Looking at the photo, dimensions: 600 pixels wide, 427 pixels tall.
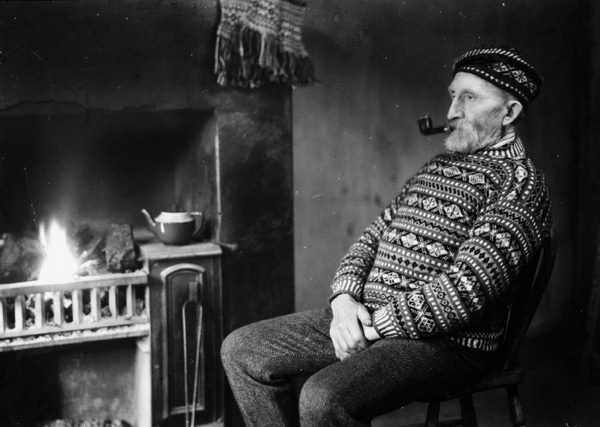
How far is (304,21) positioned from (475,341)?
1483 mm

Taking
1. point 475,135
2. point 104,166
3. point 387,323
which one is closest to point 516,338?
point 387,323

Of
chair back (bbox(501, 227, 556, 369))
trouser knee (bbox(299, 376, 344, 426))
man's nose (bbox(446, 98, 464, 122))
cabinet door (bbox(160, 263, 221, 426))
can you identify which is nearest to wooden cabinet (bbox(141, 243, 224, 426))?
cabinet door (bbox(160, 263, 221, 426))

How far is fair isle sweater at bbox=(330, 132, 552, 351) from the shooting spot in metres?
1.74

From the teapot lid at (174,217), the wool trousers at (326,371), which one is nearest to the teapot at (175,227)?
the teapot lid at (174,217)

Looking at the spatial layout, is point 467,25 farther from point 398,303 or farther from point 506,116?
point 398,303

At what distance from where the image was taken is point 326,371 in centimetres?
174

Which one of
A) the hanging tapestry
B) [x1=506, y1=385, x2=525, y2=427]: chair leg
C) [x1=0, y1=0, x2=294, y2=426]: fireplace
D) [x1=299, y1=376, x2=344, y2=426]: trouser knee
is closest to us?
[x1=299, y1=376, x2=344, y2=426]: trouser knee

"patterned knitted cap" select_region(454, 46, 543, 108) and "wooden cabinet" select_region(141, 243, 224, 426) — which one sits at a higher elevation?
"patterned knitted cap" select_region(454, 46, 543, 108)

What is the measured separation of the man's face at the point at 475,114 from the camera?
197 cm

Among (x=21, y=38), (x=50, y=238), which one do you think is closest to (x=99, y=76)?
(x=21, y=38)

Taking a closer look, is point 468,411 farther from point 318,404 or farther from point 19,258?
point 19,258

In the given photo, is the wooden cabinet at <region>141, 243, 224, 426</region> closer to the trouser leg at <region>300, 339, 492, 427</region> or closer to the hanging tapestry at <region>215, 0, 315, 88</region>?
the hanging tapestry at <region>215, 0, 315, 88</region>

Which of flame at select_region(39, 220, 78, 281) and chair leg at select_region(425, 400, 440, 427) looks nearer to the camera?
chair leg at select_region(425, 400, 440, 427)

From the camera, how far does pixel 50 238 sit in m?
2.66
